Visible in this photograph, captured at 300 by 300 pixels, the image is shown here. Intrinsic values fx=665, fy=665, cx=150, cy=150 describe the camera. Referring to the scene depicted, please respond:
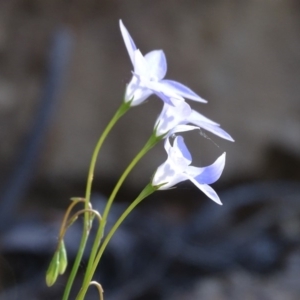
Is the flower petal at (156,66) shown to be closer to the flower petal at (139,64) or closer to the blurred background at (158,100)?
the flower petal at (139,64)

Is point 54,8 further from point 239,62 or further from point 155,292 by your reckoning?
point 155,292

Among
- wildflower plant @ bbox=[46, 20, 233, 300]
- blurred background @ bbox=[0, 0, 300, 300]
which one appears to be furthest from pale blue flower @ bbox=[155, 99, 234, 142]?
blurred background @ bbox=[0, 0, 300, 300]

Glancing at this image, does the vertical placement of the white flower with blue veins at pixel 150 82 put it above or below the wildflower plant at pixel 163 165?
above

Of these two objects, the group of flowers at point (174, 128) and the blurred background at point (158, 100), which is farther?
the blurred background at point (158, 100)

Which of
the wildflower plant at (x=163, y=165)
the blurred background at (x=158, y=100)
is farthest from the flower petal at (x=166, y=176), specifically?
the blurred background at (x=158, y=100)

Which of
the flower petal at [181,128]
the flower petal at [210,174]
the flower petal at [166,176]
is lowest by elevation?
the flower petal at [166,176]

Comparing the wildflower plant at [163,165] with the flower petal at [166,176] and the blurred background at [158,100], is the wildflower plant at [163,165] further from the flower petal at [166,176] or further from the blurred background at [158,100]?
the blurred background at [158,100]
